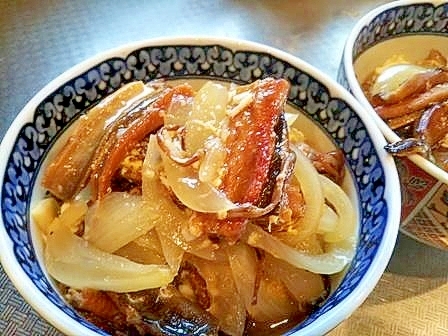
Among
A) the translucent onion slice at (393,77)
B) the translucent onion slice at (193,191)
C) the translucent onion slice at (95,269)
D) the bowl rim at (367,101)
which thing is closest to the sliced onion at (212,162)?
the translucent onion slice at (193,191)

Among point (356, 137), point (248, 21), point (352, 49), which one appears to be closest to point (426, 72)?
point (352, 49)

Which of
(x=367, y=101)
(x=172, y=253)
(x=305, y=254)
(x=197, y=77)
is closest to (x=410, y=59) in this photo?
(x=367, y=101)

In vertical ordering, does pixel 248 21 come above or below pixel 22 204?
below

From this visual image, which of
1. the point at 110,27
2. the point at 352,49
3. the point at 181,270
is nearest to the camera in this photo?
the point at 181,270

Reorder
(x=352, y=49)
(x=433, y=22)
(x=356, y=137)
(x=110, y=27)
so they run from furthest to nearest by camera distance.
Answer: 1. (x=110, y=27)
2. (x=433, y=22)
3. (x=352, y=49)
4. (x=356, y=137)

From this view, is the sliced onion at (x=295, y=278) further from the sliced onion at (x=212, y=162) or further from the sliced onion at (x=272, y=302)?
the sliced onion at (x=212, y=162)

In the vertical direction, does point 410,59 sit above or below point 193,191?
below

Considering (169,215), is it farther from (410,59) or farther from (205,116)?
(410,59)

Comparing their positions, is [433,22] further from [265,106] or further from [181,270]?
[181,270]
